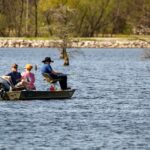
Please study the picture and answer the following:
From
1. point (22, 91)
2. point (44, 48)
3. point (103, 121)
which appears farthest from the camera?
point (44, 48)

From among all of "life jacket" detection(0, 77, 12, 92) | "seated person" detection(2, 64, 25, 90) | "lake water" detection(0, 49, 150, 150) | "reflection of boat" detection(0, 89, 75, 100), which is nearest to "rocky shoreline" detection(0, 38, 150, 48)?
"lake water" detection(0, 49, 150, 150)

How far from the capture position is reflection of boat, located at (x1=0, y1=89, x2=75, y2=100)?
39.7 meters

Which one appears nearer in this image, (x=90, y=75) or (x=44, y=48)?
(x=90, y=75)

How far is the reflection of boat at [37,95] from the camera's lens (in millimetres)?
39656

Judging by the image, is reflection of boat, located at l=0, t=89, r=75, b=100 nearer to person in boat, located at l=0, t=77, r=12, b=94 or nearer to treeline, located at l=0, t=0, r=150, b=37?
person in boat, located at l=0, t=77, r=12, b=94

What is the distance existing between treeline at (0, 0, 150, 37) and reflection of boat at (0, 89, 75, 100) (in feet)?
274

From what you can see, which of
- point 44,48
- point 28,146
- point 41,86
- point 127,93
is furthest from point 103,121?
point 44,48

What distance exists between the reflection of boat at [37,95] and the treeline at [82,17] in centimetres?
8350

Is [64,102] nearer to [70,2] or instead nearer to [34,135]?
[34,135]

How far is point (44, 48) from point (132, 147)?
101761mm

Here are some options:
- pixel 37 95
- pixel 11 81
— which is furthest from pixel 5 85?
pixel 37 95

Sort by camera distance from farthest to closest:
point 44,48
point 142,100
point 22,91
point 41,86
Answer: point 44,48 → point 41,86 → point 142,100 → point 22,91

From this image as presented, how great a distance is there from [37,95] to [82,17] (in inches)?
3490

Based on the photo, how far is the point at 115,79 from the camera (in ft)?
199
